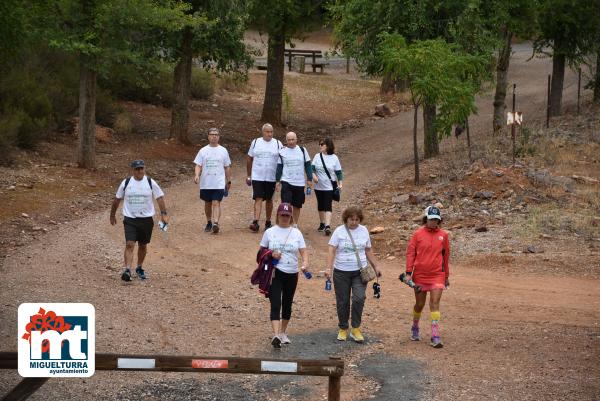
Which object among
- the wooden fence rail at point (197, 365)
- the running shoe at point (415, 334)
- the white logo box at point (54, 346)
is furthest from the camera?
the running shoe at point (415, 334)

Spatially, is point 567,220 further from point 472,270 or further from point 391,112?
point 391,112

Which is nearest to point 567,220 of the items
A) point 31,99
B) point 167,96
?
point 31,99

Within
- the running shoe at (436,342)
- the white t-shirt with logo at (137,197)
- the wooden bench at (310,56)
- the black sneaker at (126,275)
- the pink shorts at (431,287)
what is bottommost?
the running shoe at (436,342)

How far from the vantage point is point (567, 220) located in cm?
1952

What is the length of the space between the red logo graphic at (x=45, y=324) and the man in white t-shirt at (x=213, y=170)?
345 inches

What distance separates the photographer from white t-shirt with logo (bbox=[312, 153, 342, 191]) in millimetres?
18625

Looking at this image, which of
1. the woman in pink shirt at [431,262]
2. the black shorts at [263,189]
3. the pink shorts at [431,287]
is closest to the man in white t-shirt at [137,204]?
the black shorts at [263,189]

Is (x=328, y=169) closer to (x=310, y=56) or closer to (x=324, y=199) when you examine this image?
(x=324, y=199)

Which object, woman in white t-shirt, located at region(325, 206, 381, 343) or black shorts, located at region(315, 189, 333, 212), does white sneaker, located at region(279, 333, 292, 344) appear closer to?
woman in white t-shirt, located at region(325, 206, 381, 343)

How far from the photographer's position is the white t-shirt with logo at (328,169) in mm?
18625

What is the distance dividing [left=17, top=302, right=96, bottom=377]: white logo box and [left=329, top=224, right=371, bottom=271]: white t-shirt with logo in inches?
152

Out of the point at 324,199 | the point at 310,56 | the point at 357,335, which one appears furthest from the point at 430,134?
the point at 310,56

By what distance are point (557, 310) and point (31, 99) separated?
15.6 m

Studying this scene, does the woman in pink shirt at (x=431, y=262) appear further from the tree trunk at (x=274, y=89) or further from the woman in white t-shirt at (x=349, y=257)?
the tree trunk at (x=274, y=89)
